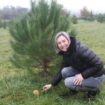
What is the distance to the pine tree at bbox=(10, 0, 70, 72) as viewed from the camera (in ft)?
18.8

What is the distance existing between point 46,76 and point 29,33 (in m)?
1.04

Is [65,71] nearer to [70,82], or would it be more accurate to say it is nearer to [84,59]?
[70,82]

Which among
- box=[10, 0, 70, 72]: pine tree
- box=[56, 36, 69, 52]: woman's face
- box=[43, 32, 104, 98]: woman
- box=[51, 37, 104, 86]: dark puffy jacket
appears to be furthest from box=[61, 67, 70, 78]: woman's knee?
box=[10, 0, 70, 72]: pine tree

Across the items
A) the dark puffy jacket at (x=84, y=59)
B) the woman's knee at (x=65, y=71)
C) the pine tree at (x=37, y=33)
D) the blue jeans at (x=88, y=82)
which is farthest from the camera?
the pine tree at (x=37, y=33)

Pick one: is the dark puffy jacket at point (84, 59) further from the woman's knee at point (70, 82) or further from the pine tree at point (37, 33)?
the pine tree at point (37, 33)

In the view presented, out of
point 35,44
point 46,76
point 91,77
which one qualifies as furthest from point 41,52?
point 91,77

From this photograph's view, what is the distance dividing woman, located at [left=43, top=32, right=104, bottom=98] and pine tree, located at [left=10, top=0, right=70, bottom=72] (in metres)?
0.80

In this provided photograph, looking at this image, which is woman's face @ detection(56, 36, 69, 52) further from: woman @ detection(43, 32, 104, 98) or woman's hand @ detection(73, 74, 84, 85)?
woman's hand @ detection(73, 74, 84, 85)

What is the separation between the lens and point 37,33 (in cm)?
574

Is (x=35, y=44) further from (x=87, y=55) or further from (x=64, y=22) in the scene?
(x=87, y=55)

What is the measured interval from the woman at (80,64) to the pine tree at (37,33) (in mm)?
804

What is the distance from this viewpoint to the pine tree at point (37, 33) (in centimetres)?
574

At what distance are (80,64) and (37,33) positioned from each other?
120 cm

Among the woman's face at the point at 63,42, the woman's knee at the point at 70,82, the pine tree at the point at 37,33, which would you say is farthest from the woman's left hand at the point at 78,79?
the pine tree at the point at 37,33
